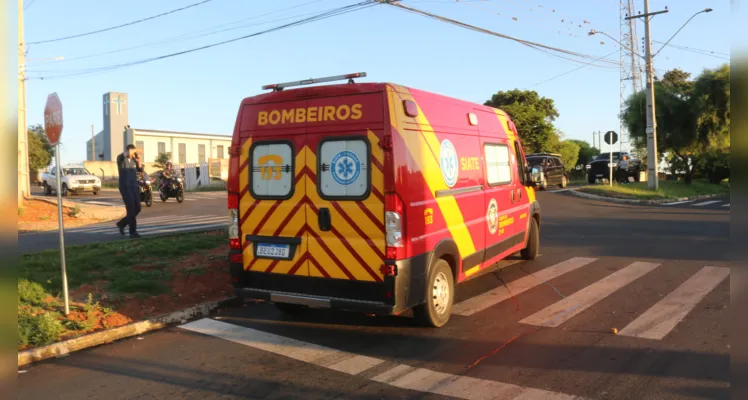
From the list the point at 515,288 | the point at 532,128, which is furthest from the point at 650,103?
the point at 515,288

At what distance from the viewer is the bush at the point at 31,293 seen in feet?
20.8

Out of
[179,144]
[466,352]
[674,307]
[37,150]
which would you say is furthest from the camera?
[179,144]

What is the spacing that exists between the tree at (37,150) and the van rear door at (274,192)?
4932 centimetres

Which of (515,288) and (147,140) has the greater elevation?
(147,140)

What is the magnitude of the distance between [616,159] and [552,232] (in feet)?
74.4

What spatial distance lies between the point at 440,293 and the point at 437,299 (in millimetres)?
85

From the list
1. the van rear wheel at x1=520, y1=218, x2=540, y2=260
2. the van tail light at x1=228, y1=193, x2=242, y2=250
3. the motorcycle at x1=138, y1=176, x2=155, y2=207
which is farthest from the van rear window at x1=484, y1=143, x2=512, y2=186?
the motorcycle at x1=138, y1=176, x2=155, y2=207

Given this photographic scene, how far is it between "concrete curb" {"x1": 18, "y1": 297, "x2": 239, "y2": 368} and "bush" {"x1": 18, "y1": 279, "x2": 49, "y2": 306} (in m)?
1.14

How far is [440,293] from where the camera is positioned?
20.1ft

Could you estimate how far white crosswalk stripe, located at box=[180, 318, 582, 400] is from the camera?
4.23 meters

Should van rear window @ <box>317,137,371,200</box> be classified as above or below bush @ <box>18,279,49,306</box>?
above

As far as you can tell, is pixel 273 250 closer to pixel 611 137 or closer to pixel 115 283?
pixel 115 283

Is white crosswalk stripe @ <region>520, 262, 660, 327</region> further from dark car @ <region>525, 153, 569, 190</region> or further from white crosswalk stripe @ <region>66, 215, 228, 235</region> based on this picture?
dark car @ <region>525, 153, 569, 190</region>

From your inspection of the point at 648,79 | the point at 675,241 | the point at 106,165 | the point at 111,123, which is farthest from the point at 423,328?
the point at 111,123
